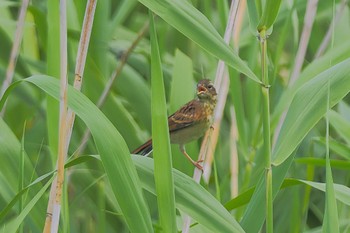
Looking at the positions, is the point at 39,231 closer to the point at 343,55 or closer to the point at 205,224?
the point at 205,224

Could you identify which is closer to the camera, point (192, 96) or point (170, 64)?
point (192, 96)

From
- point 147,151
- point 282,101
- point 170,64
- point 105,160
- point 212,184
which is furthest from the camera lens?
point 170,64

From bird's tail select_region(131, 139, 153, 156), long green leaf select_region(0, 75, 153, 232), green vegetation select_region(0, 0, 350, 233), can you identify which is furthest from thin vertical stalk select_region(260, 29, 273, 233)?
bird's tail select_region(131, 139, 153, 156)

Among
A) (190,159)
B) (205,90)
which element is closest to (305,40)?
(205,90)

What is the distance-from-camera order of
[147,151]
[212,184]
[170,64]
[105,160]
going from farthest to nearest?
[170,64], [212,184], [147,151], [105,160]

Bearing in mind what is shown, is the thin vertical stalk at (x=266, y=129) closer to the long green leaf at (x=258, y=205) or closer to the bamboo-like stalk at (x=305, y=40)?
the long green leaf at (x=258, y=205)

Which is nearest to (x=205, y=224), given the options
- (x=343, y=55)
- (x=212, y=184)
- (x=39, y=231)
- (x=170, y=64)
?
(x=39, y=231)
